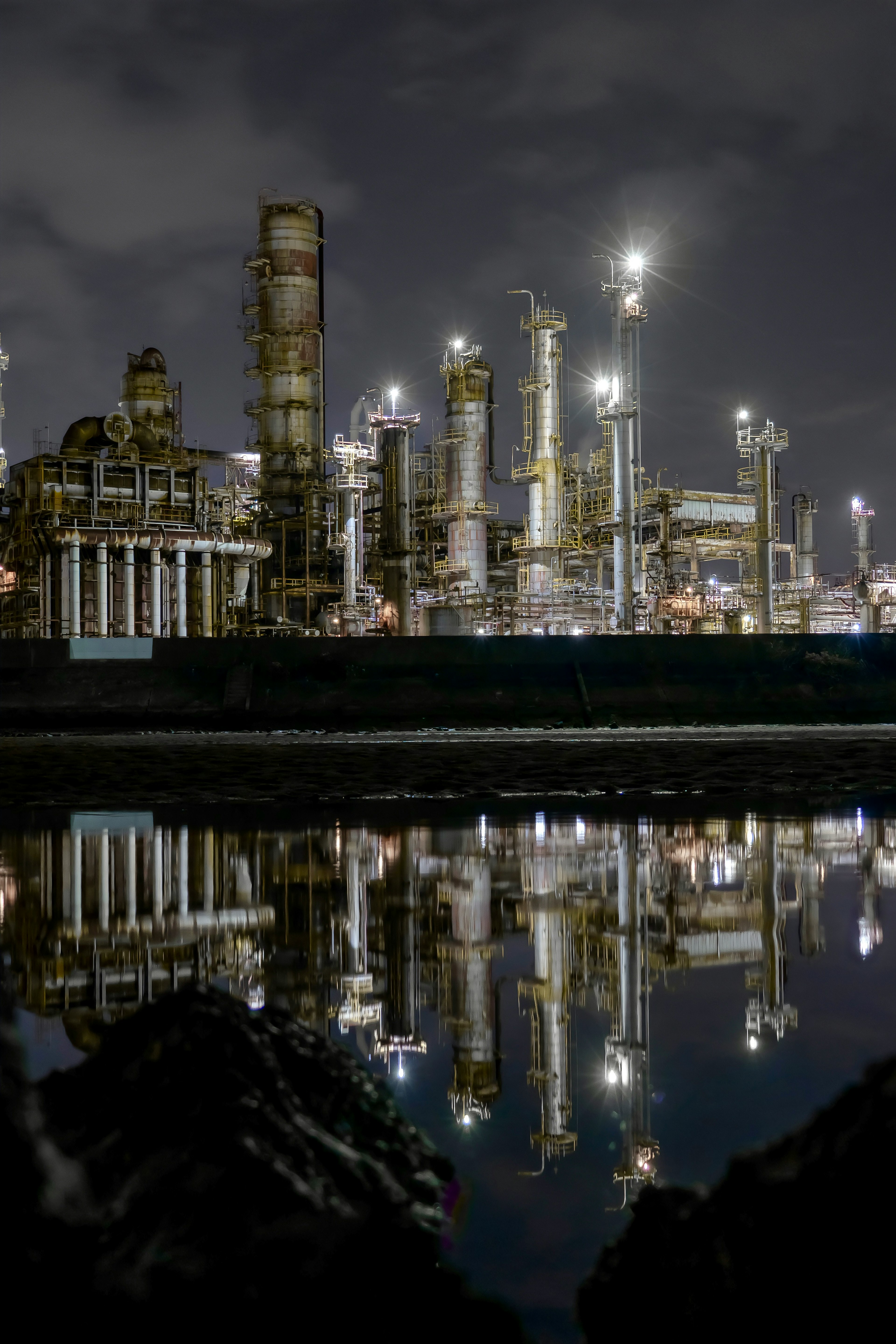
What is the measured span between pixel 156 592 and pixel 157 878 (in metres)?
34.3

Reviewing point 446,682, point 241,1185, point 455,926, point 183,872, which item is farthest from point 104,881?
point 446,682

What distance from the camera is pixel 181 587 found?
124 feet

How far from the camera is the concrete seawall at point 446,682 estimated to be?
15969 mm

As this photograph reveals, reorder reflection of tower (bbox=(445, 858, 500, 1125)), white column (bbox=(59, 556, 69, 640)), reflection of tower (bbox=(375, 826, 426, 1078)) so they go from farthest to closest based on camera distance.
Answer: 1. white column (bbox=(59, 556, 69, 640))
2. reflection of tower (bbox=(375, 826, 426, 1078))
3. reflection of tower (bbox=(445, 858, 500, 1125))

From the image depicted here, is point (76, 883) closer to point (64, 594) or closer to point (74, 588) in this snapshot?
point (74, 588)

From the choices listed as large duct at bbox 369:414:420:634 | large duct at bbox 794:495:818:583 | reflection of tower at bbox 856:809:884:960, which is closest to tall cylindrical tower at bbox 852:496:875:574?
large duct at bbox 794:495:818:583

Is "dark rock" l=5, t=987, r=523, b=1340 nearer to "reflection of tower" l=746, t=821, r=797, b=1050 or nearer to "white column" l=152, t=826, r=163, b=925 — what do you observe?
"reflection of tower" l=746, t=821, r=797, b=1050

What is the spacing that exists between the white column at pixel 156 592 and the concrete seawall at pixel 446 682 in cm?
2132

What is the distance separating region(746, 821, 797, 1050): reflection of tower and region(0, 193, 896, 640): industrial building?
33229 mm

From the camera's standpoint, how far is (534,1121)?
1918mm

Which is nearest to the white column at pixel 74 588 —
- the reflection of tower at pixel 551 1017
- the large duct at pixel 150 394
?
the large duct at pixel 150 394

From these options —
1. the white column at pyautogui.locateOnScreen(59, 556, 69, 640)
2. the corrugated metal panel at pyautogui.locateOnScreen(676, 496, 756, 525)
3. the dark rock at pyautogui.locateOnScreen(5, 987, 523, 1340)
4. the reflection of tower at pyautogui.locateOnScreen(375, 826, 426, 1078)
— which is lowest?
the reflection of tower at pyautogui.locateOnScreen(375, 826, 426, 1078)

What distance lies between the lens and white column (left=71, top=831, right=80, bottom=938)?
3732 millimetres

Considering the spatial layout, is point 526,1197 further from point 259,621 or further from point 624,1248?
point 259,621
